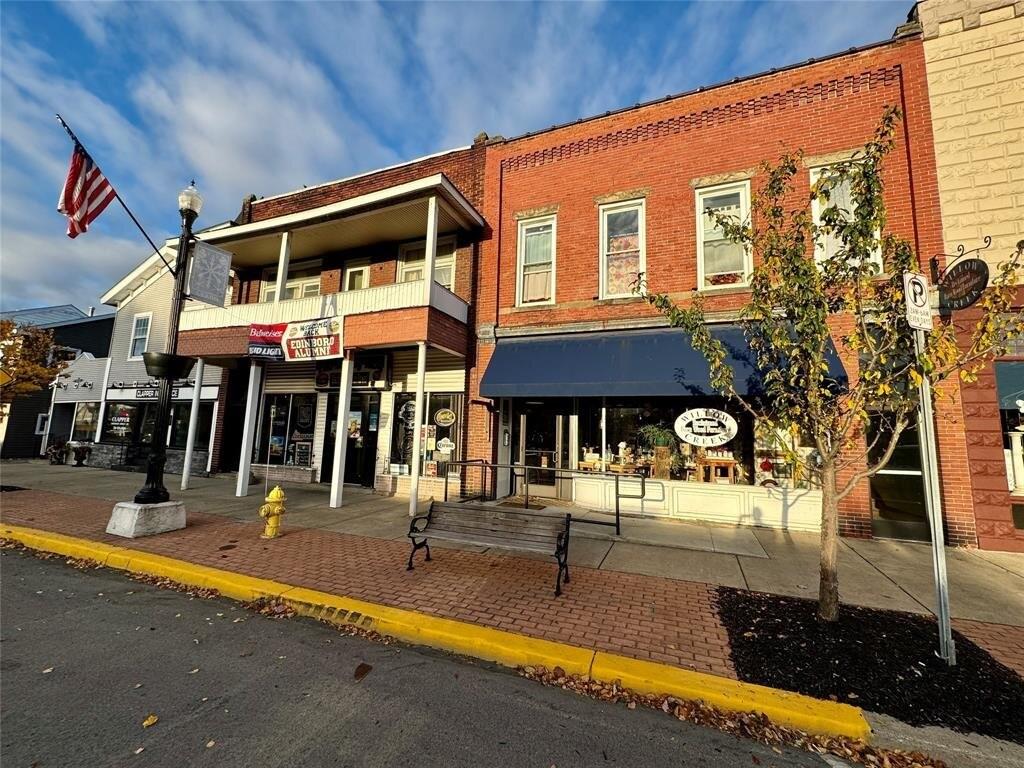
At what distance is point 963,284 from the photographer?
7.19 m

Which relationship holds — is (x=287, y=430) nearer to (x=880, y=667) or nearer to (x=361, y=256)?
(x=361, y=256)

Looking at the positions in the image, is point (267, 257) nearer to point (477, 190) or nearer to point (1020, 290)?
point (477, 190)

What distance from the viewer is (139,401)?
18016 millimetres

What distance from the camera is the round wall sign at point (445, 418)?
38.2 ft

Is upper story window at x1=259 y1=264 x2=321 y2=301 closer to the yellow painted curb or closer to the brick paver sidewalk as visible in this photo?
the brick paver sidewalk

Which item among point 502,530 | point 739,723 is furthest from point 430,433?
point 739,723

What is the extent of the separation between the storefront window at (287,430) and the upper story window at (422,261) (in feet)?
16.1

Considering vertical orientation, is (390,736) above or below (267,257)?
below

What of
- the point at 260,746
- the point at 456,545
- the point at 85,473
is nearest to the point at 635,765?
the point at 260,746

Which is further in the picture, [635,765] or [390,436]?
[390,436]

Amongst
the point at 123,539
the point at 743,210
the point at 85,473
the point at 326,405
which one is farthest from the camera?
the point at 85,473

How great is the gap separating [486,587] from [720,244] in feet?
27.5

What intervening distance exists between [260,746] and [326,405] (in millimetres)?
11496

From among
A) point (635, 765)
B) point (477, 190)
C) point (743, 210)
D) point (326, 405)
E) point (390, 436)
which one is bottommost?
point (635, 765)
